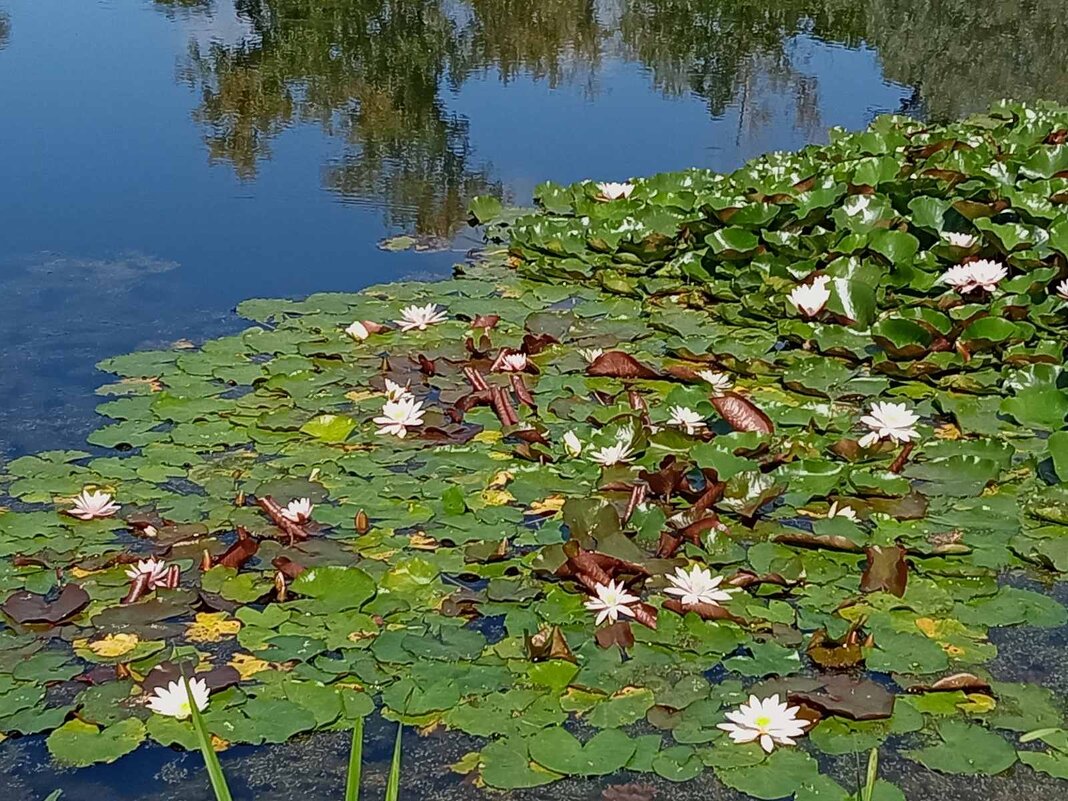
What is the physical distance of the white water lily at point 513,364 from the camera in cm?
345

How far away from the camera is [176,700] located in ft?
6.77

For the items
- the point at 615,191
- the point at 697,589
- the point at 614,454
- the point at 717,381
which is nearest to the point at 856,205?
the point at 615,191

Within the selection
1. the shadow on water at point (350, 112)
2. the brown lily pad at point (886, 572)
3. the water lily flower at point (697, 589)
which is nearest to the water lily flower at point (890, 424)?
the brown lily pad at point (886, 572)

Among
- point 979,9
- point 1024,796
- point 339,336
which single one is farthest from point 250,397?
point 979,9

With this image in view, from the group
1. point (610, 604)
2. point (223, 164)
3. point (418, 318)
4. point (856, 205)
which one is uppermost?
point (856, 205)

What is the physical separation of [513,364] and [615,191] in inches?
59.2

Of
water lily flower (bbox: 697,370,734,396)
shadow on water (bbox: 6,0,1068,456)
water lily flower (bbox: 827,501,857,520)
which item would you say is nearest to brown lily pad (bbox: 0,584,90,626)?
shadow on water (bbox: 6,0,1068,456)

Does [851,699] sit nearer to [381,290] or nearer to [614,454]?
[614,454]

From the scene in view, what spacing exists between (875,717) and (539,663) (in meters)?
0.57

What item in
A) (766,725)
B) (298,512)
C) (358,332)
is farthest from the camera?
(358,332)

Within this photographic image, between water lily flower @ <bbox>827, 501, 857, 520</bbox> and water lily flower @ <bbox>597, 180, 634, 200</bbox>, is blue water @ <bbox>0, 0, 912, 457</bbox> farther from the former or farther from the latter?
water lily flower @ <bbox>827, 501, 857, 520</bbox>

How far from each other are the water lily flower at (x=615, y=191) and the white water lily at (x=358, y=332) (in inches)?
55.1

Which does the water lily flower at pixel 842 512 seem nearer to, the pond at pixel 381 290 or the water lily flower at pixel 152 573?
the pond at pixel 381 290

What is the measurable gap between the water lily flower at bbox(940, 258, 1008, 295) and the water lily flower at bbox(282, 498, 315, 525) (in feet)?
7.03
